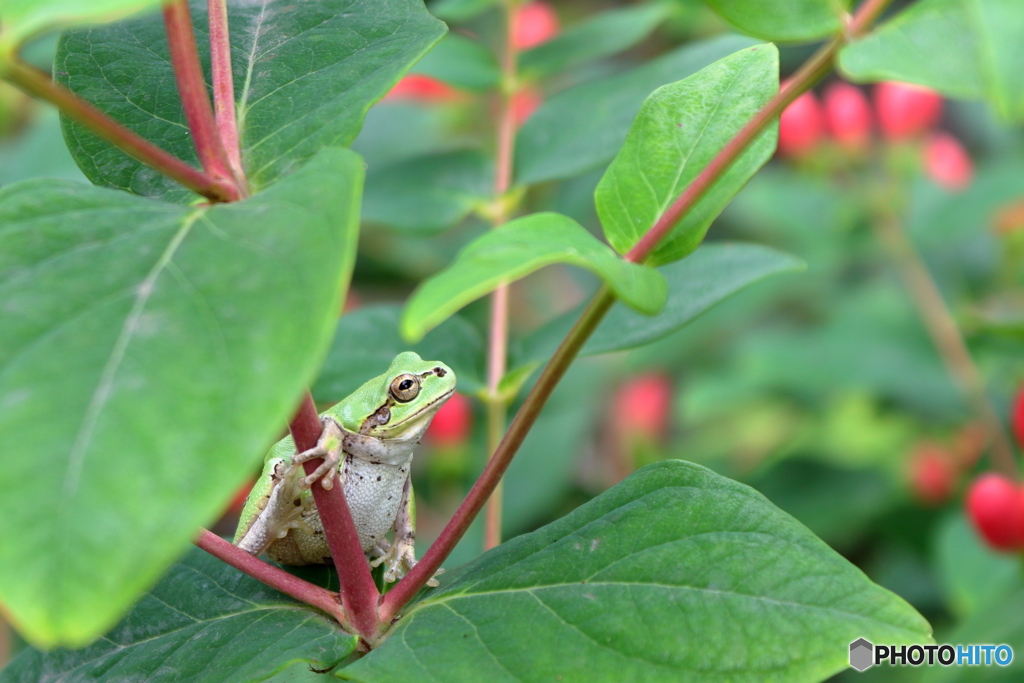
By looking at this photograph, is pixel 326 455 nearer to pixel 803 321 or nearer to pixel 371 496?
pixel 371 496

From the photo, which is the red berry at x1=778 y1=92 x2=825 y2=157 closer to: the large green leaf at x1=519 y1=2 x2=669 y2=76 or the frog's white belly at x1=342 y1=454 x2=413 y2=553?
the large green leaf at x1=519 y1=2 x2=669 y2=76

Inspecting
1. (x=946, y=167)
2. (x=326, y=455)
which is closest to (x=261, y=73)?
(x=326, y=455)

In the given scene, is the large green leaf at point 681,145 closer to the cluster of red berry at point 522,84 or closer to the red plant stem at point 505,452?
the red plant stem at point 505,452

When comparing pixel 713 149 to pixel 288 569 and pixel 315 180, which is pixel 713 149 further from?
pixel 288 569

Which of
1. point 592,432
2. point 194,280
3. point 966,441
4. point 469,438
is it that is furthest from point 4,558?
point 592,432

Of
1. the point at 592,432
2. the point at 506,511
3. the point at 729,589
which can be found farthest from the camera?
the point at 592,432

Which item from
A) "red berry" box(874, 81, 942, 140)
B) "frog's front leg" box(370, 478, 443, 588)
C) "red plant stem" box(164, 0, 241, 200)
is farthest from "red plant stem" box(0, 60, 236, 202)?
"red berry" box(874, 81, 942, 140)

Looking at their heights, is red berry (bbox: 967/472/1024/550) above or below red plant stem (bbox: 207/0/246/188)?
below
